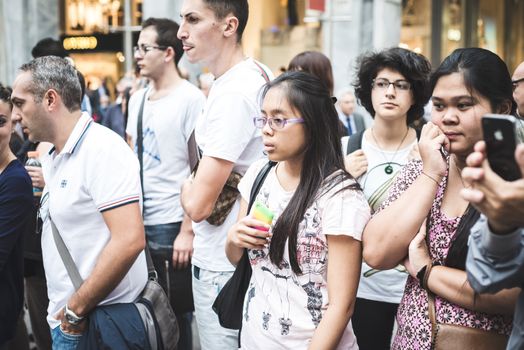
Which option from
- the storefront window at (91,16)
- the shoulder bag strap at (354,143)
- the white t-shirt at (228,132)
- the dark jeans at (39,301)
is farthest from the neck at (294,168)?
the storefront window at (91,16)

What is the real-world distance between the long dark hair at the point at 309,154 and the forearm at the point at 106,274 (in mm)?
846

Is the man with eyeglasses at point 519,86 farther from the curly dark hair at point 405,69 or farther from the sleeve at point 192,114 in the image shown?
the sleeve at point 192,114

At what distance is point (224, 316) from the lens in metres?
3.20

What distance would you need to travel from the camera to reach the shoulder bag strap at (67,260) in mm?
3424

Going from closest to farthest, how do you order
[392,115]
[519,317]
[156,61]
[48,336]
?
[519,317]
[392,115]
[48,336]
[156,61]

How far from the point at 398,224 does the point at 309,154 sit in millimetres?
504

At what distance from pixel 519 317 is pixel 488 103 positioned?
34.4 inches

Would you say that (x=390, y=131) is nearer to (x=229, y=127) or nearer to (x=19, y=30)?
(x=229, y=127)

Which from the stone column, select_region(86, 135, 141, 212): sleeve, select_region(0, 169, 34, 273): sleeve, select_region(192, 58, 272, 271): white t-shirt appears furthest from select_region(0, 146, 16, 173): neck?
the stone column

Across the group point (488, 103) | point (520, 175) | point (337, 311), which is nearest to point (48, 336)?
point (337, 311)

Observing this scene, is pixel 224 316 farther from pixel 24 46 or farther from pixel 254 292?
pixel 24 46

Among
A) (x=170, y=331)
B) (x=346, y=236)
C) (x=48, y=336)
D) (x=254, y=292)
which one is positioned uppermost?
(x=346, y=236)

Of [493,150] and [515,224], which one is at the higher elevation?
[493,150]

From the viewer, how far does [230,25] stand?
3.89m
